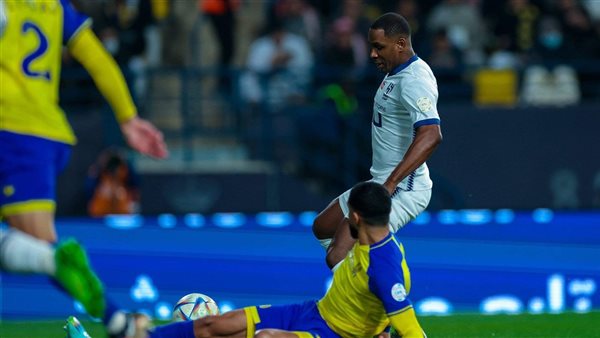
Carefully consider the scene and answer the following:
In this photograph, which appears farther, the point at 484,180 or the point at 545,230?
the point at 484,180

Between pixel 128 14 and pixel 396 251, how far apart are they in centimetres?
1028

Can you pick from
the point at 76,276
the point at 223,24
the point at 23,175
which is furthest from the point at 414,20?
the point at 76,276

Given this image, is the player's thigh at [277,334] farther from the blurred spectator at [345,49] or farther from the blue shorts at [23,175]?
the blurred spectator at [345,49]

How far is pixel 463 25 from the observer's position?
661 inches

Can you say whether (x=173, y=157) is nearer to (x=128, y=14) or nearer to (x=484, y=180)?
(x=128, y=14)

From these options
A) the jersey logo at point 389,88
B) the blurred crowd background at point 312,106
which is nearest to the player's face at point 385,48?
the jersey logo at point 389,88

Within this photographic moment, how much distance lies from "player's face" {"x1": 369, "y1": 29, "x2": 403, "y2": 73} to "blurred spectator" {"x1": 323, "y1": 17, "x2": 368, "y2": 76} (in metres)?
7.10

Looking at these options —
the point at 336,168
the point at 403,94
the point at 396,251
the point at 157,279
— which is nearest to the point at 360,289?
the point at 396,251

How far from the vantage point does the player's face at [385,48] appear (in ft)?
26.8

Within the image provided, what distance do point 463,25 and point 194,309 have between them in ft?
30.9

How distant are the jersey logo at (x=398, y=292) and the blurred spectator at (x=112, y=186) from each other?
801cm

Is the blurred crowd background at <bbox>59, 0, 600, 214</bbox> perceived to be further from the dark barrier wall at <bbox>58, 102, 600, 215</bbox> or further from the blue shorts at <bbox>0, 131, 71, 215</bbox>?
the blue shorts at <bbox>0, 131, 71, 215</bbox>

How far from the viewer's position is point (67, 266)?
5.91 metres

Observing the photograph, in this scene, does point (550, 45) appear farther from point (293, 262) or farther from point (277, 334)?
point (277, 334)
